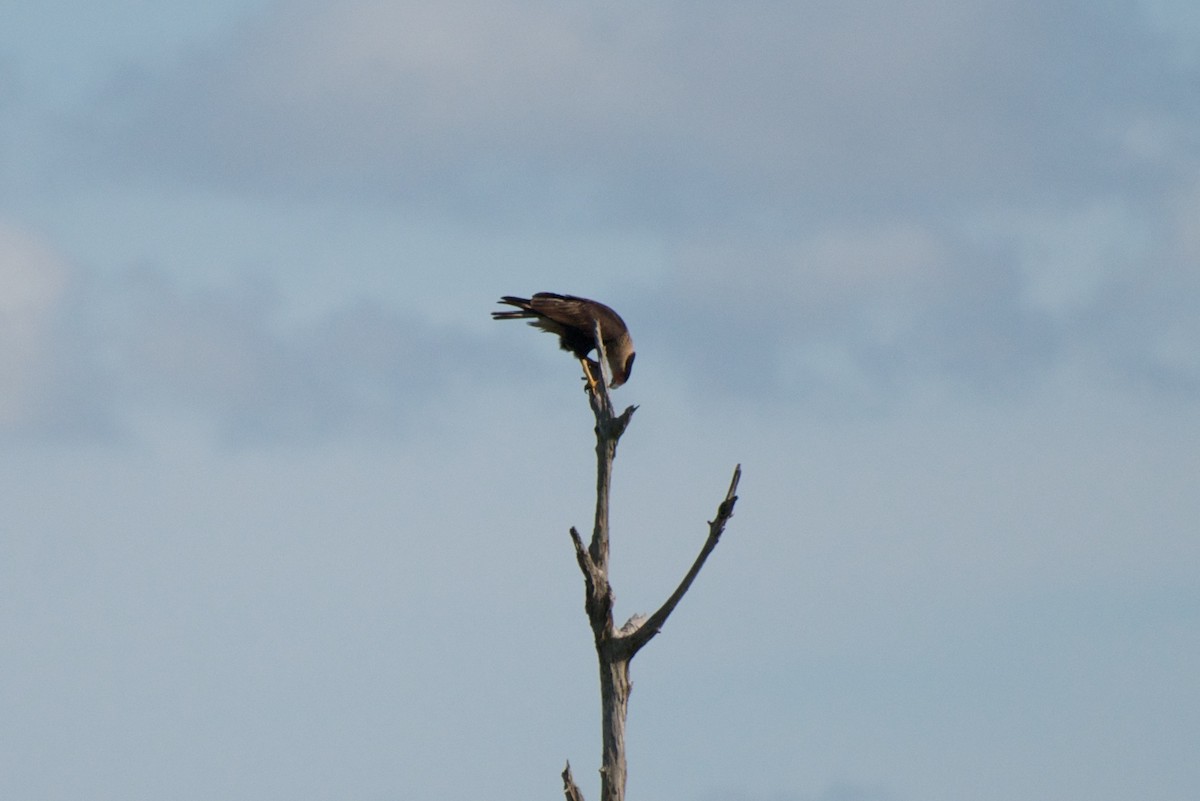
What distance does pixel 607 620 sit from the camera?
15.1m

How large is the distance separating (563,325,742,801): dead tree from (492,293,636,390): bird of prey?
4638 millimetres

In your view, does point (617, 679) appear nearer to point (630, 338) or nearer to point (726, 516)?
point (726, 516)

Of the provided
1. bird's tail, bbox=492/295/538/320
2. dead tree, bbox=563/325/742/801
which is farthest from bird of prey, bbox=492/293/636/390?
dead tree, bbox=563/325/742/801

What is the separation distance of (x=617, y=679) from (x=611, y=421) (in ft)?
7.72

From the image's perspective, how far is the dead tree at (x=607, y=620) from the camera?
14672 millimetres

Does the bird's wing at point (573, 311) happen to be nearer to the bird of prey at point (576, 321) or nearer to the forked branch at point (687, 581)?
the bird of prey at point (576, 321)

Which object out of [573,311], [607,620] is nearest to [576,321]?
[573,311]

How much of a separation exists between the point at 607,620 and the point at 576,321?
5.71m

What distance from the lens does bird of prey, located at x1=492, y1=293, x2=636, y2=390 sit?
20031 mm

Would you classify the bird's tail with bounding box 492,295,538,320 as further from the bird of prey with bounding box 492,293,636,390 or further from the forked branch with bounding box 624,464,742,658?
the forked branch with bounding box 624,464,742,658

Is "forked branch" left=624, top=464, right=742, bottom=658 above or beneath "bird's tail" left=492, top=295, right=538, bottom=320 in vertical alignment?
beneath

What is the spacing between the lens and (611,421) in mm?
14602

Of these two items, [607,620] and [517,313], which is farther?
[517,313]

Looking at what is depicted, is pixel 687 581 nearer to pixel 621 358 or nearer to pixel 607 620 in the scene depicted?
pixel 607 620
